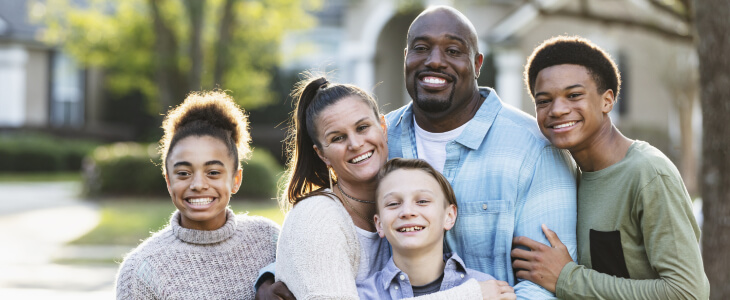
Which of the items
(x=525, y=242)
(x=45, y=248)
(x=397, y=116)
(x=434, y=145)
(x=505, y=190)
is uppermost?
(x=45, y=248)

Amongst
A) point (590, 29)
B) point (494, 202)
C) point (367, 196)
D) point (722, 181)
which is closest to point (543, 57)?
point (494, 202)

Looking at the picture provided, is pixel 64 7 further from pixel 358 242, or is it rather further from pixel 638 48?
pixel 358 242

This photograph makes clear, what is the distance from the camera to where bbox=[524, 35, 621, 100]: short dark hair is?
333 cm

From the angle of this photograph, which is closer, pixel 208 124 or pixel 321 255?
pixel 321 255

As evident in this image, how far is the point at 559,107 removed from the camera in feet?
10.8

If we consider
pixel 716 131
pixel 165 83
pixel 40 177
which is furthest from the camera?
pixel 40 177

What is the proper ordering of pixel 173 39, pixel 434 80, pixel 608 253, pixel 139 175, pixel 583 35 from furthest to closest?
pixel 583 35, pixel 173 39, pixel 139 175, pixel 434 80, pixel 608 253

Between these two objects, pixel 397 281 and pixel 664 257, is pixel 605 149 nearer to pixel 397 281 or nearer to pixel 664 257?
pixel 664 257

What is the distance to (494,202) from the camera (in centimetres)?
337

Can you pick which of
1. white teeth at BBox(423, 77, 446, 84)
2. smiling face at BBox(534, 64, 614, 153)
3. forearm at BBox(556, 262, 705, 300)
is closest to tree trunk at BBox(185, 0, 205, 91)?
white teeth at BBox(423, 77, 446, 84)

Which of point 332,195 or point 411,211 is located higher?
point 332,195

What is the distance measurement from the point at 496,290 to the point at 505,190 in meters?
0.49

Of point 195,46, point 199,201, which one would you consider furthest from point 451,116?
point 195,46

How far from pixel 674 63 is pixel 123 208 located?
1388 centimetres
